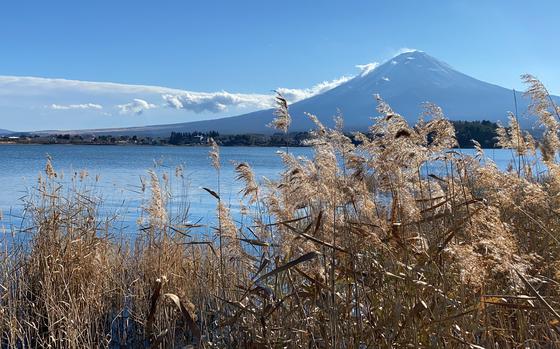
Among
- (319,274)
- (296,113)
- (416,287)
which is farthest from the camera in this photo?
(296,113)

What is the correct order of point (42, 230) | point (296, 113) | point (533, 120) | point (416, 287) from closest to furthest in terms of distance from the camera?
point (416, 287) < point (533, 120) < point (42, 230) < point (296, 113)

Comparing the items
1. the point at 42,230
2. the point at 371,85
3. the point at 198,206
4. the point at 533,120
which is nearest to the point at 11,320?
the point at 42,230

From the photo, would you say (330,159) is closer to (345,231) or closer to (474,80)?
(345,231)

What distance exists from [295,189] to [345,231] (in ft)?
1.61

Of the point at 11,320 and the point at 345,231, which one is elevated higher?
the point at 345,231

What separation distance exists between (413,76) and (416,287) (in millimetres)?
134845

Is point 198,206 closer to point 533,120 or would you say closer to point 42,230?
point 42,230

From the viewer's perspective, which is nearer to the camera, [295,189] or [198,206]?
[295,189]

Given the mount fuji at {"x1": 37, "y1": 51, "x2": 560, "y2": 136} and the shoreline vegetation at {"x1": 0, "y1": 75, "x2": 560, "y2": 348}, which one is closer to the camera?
the shoreline vegetation at {"x1": 0, "y1": 75, "x2": 560, "y2": 348}

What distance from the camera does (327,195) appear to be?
342 centimetres

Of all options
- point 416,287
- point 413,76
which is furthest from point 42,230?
point 413,76

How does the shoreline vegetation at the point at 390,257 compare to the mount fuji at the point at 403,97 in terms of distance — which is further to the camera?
the mount fuji at the point at 403,97

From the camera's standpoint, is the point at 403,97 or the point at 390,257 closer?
the point at 390,257

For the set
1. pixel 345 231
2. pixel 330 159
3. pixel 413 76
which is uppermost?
pixel 413 76
